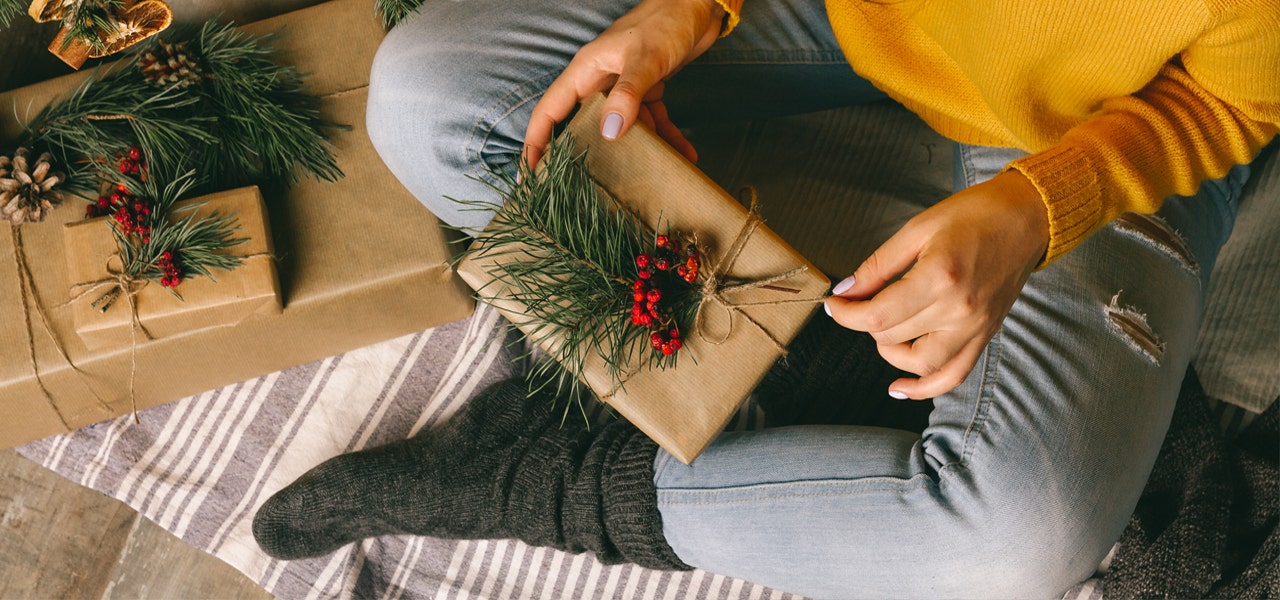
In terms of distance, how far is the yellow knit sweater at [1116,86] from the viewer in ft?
1.90

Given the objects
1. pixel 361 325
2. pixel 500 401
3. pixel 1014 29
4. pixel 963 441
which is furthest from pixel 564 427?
pixel 1014 29

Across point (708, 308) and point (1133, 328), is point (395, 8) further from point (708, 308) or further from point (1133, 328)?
point (1133, 328)

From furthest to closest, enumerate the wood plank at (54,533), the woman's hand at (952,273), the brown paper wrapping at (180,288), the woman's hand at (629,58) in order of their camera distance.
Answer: the wood plank at (54,533) → the brown paper wrapping at (180,288) → the woman's hand at (629,58) → the woman's hand at (952,273)

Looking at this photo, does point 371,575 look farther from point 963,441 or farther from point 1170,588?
point 1170,588

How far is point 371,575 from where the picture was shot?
1038mm

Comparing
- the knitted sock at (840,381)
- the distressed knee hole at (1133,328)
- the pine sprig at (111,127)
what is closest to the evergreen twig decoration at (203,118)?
the pine sprig at (111,127)

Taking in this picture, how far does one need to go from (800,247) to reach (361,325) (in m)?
0.57

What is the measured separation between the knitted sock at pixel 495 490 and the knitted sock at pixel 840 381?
0.20m

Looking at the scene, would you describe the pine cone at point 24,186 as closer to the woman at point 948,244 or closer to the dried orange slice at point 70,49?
the dried orange slice at point 70,49

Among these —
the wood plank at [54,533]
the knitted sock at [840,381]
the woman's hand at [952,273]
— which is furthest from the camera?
the wood plank at [54,533]

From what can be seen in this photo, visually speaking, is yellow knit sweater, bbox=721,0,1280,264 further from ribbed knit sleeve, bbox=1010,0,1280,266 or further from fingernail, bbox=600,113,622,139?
fingernail, bbox=600,113,622,139

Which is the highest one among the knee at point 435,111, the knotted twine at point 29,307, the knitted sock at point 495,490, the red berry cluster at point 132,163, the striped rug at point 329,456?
the knee at point 435,111

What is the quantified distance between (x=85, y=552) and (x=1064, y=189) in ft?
4.16

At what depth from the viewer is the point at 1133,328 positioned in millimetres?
742
